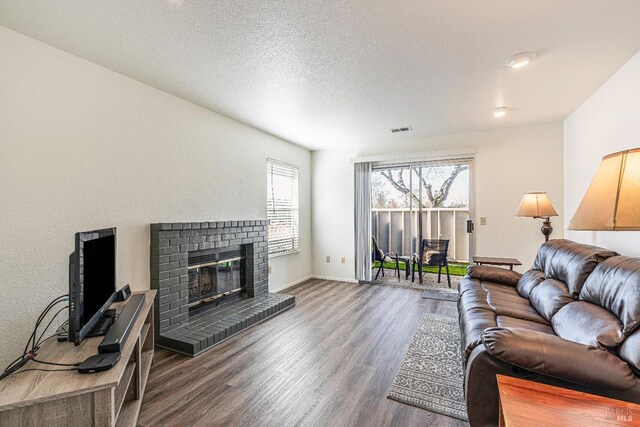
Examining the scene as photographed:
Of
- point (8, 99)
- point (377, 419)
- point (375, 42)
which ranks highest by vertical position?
point (375, 42)

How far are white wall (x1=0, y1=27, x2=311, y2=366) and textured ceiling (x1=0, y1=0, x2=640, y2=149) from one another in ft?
0.64

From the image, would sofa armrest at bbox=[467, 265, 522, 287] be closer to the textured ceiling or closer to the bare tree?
the textured ceiling

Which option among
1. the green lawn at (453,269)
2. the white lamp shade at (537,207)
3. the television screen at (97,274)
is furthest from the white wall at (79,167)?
the green lawn at (453,269)

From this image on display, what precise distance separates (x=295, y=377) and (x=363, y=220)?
134 inches

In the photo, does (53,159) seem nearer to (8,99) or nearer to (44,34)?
(8,99)

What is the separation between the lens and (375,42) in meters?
2.12

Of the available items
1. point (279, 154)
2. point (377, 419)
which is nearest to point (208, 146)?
point (279, 154)

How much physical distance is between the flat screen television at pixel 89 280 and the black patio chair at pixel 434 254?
14.5ft

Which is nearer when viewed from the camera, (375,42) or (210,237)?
(375,42)

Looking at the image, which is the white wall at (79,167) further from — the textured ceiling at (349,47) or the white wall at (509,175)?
the white wall at (509,175)

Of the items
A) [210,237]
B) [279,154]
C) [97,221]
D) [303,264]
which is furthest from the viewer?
[303,264]

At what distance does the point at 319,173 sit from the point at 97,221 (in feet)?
12.5

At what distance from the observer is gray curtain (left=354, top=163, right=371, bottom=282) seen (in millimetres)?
5289

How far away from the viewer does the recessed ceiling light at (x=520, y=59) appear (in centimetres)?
228
